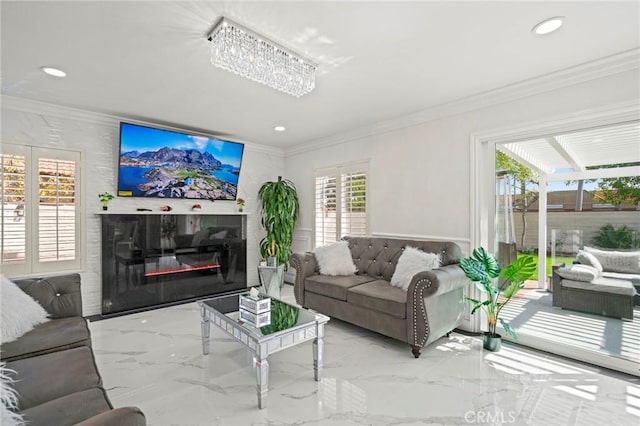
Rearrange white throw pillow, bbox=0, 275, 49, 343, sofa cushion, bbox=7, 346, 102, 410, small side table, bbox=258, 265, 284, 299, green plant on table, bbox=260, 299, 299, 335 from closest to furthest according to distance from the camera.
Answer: sofa cushion, bbox=7, 346, 102, 410
white throw pillow, bbox=0, 275, 49, 343
green plant on table, bbox=260, 299, 299, 335
small side table, bbox=258, 265, 284, 299

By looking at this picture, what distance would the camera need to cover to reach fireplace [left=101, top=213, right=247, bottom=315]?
3.83 meters

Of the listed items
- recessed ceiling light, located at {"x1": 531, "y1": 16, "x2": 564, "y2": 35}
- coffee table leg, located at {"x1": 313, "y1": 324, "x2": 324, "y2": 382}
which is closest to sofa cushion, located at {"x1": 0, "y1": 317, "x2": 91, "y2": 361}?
coffee table leg, located at {"x1": 313, "y1": 324, "x2": 324, "y2": 382}

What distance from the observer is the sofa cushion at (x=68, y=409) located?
1.14m

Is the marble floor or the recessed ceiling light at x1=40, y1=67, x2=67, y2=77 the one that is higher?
the recessed ceiling light at x1=40, y1=67, x2=67, y2=77

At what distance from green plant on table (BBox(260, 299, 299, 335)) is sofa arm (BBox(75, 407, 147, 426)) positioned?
45.2 inches

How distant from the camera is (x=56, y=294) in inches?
90.9

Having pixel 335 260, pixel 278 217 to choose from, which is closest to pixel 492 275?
pixel 335 260

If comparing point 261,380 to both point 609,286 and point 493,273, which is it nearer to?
point 493,273

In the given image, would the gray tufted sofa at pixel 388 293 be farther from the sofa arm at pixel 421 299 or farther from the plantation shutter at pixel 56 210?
the plantation shutter at pixel 56 210

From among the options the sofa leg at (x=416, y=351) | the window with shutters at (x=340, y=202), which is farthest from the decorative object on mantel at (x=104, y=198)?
the sofa leg at (x=416, y=351)

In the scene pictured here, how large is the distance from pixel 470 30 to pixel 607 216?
83.3 inches

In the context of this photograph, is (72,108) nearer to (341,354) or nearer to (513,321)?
(341,354)

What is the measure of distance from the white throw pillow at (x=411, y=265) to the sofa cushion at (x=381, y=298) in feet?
0.29

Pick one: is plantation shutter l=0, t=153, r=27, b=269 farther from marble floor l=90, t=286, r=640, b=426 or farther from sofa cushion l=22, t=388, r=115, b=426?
sofa cushion l=22, t=388, r=115, b=426
